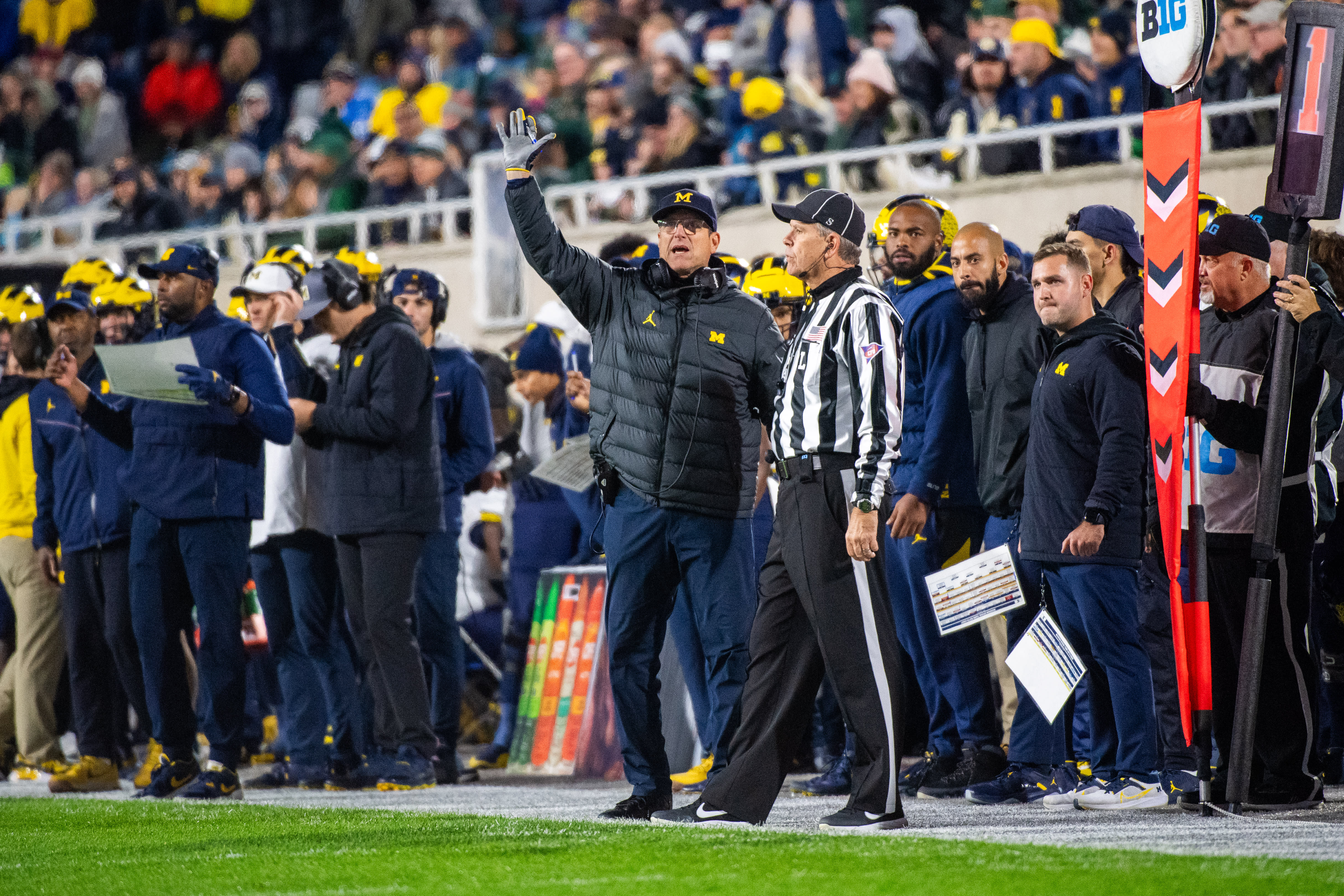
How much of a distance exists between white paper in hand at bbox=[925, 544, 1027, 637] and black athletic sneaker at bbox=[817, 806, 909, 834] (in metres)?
1.22

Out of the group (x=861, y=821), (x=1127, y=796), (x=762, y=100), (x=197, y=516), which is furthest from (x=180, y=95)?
(x=861, y=821)

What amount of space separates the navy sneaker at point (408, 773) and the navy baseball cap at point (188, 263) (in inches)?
88.6

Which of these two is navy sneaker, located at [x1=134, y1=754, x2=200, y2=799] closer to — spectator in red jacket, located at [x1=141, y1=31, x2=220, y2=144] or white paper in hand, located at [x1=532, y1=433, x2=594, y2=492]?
white paper in hand, located at [x1=532, y1=433, x2=594, y2=492]

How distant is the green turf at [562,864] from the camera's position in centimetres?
477

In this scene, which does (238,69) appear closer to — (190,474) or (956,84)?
(956,84)

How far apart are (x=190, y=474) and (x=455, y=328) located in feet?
25.9

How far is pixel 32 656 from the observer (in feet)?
30.8

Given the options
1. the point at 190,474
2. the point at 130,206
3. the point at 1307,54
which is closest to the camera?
the point at 1307,54

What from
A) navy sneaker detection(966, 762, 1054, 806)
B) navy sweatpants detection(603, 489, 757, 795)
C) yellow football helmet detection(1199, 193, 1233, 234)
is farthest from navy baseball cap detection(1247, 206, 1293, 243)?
navy sweatpants detection(603, 489, 757, 795)

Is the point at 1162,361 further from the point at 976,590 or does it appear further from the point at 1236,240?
the point at 976,590

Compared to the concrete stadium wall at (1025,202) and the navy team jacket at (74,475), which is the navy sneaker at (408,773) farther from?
the concrete stadium wall at (1025,202)

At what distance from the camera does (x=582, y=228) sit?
1489cm

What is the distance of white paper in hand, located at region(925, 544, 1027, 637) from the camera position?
23.6 ft

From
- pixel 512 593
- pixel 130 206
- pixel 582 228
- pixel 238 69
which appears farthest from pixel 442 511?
pixel 238 69
